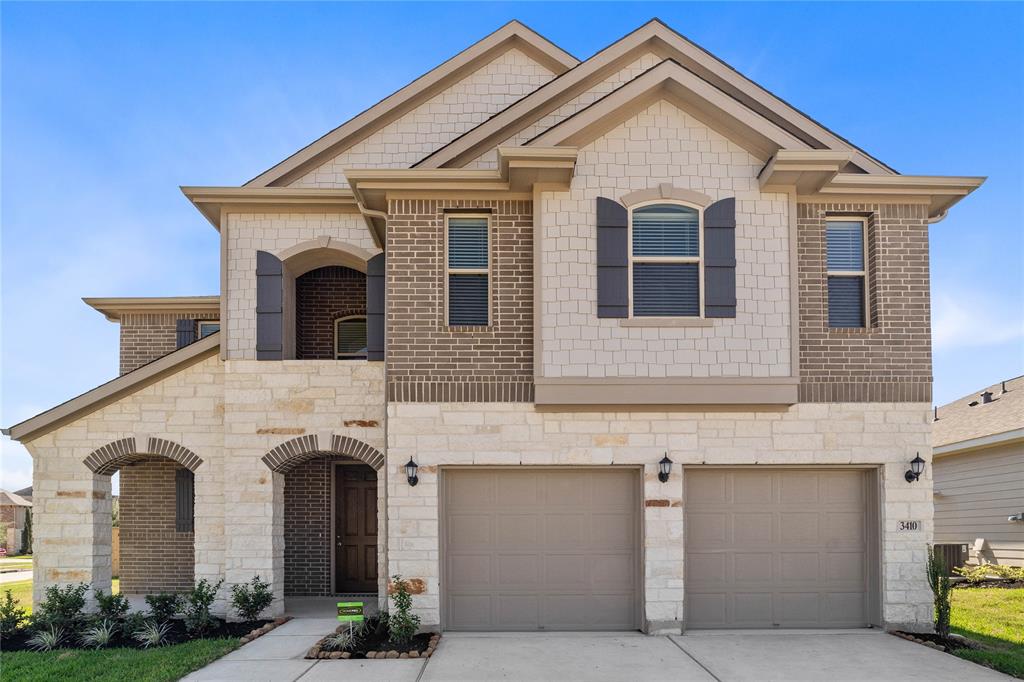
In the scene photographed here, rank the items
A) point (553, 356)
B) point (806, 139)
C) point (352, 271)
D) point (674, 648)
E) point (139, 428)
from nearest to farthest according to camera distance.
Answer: point (674, 648), point (553, 356), point (806, 139), point (139, 428), point (352, 271)

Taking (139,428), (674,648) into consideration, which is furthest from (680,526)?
(139,428)

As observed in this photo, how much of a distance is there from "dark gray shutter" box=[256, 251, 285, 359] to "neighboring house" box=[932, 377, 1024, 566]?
593 inches

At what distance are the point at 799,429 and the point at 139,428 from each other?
975cm

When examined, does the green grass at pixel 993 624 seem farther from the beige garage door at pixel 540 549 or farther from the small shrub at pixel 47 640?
the small shrub at pixel 47 640

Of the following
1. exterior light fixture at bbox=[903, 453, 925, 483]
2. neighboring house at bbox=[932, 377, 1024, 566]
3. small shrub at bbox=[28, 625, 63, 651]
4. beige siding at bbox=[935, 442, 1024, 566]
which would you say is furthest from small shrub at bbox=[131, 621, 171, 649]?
beige siding at bbox=[935, 442, 1024, 566]

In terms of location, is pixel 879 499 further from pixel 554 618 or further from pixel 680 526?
pixel 554 618

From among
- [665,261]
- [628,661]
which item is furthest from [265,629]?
[665,261]

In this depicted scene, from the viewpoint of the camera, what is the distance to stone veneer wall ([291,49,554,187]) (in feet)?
44.0

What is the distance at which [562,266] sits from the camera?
10.2 meters

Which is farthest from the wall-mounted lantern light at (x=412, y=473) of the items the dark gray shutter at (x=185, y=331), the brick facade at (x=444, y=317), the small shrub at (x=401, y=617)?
the dark gray shutter at (x=185, y=331)

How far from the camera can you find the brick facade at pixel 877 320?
10.6 m

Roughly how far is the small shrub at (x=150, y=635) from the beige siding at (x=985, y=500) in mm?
16667

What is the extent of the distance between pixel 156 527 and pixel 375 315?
6.28m

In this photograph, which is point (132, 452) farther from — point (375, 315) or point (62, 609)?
point (375, 315)
